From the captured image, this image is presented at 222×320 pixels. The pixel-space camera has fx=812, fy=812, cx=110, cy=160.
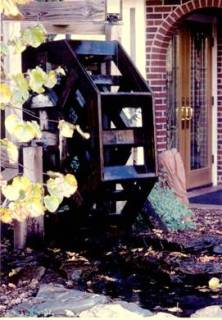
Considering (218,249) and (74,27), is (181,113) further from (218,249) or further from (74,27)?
(218,249)

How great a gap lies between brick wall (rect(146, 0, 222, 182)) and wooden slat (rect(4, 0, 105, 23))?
2714 millimetres

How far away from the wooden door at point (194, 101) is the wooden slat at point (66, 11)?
3573mm

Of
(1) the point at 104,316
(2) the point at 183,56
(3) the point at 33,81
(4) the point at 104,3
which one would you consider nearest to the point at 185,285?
(1) the point at 104,316

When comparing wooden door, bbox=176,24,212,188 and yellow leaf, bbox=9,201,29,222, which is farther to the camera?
wooden door, bbox=176,24,212,188

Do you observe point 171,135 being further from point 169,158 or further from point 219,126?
point 169,158

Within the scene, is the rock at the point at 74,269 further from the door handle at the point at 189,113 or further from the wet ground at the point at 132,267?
the door handle at the point at 189,113

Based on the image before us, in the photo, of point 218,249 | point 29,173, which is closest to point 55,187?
point 29,173

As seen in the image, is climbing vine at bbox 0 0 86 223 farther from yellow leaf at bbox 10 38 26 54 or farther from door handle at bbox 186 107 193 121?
door handle at bbox 186 107 193 121

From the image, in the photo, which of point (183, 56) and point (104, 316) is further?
point (183, 56)

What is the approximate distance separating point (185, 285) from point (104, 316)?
4.85ft

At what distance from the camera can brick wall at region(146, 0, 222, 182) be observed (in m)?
9.95

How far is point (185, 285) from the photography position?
6207mm

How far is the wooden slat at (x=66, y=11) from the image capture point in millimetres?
7148

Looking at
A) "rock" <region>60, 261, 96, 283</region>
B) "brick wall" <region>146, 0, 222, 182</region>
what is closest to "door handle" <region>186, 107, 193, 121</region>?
"brick wall" <region>146, 0, 222, 182</region>
